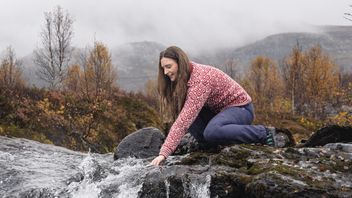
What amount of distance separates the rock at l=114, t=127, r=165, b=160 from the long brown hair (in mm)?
2673

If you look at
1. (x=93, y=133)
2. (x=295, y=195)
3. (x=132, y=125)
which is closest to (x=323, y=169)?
(x=295, y=195)

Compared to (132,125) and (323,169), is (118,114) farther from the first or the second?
(323,169)

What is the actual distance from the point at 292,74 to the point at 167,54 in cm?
2712

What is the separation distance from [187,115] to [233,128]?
2.04 ft

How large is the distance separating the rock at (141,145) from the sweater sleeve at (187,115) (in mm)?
3089

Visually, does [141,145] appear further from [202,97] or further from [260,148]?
[260,148]

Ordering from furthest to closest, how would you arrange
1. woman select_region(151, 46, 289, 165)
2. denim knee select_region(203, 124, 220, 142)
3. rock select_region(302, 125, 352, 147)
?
rock select_region(302, 125, 352, 147), denim knee select_region(203, 124, 220, 142), woman select_region(151, 46, 289, 165)

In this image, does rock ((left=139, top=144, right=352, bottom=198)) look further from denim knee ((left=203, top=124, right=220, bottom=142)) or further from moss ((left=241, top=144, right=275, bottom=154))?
denim knee ((left=203, top=124, right=220, bottom=142))

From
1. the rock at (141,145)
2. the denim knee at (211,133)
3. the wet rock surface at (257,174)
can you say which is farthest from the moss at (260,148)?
the rock at (141,145)

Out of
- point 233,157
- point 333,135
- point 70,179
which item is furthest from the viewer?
point 333,135

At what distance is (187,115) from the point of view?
4711 mm

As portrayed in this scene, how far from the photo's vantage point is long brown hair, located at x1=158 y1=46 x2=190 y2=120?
4.80m

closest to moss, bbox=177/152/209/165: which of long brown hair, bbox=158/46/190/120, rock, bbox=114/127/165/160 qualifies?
long brown hair, bbox=158/46/190/120

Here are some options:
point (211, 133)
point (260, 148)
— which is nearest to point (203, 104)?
point (211, 133)
